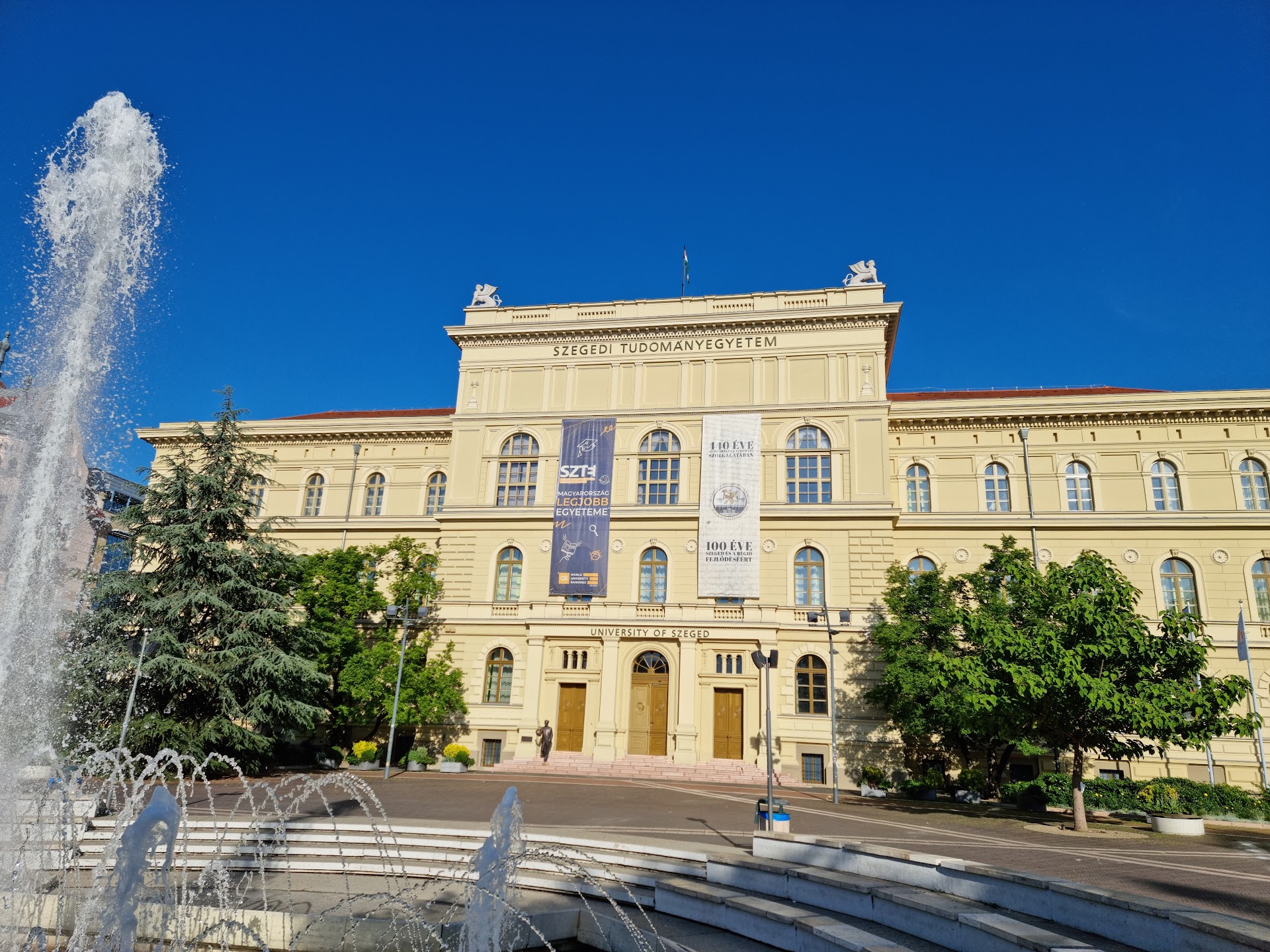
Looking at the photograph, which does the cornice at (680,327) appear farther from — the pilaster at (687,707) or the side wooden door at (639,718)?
the side wooden door at (639,718)

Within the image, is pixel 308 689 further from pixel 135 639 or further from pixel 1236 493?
pixel 1236 493

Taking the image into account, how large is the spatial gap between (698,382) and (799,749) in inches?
650

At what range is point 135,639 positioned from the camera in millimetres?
26281

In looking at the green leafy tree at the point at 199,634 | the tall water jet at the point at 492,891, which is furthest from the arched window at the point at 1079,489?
the tall water jet at the point at 492,891

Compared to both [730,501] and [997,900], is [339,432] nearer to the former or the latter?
[730,501]

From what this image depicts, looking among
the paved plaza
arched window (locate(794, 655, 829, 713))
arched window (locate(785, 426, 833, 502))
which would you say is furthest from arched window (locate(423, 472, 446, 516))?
arched window (locate(794, 655, 829, 713))

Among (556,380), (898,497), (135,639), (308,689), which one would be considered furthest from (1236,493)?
(135,639)

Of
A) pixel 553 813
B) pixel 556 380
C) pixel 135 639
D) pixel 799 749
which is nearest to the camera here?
pixel 553 813

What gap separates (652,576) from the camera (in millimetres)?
36000

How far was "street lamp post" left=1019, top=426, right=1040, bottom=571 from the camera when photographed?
34.7 m

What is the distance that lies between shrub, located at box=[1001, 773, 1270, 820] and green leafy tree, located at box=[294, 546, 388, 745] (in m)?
25.5

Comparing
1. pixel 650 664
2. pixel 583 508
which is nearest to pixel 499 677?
pixel 650 664

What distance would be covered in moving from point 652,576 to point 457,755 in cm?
1090

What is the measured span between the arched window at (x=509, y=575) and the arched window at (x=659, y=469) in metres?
6.22
